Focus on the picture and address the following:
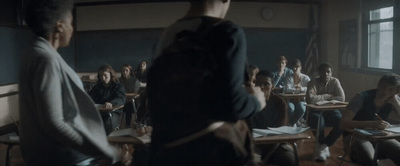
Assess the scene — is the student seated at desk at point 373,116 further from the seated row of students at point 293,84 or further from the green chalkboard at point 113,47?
the green chalkboard at point 113,47

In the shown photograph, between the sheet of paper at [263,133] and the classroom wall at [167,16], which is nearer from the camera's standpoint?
the sheet of paper at [263,133]

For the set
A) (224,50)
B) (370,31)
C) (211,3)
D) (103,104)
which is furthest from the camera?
(370,31)

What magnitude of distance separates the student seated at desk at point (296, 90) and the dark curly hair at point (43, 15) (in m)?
4.50

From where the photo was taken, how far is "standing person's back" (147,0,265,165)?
86 centimetres

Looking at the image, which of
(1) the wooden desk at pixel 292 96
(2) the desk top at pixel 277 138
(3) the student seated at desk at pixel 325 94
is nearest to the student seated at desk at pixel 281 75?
(1) the wooden desk at pixel 292 96

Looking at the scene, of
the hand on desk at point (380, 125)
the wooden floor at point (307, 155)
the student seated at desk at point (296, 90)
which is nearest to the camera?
the hand on desk at point (380, 125)

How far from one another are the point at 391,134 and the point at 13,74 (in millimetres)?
5385

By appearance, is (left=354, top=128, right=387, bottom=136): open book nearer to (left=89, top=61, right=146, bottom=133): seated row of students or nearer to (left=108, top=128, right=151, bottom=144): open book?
(left=108, top=128, right=151, bottom=144): open book

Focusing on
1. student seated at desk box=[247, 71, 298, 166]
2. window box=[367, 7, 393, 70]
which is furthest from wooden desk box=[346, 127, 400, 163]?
window box=[367, 7, 393, 70]

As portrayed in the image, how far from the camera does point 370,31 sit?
21.4 feet

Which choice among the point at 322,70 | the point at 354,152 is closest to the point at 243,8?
the point at 322,70

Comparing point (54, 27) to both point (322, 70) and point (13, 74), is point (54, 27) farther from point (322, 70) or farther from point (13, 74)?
point (13, 74)

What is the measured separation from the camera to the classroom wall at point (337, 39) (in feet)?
21.8

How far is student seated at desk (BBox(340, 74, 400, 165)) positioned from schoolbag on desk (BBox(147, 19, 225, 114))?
2228 millimetres
